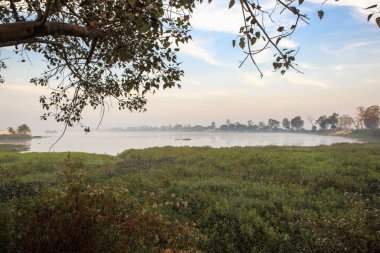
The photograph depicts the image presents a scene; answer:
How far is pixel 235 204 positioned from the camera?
43.8 feet

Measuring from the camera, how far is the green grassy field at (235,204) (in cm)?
716

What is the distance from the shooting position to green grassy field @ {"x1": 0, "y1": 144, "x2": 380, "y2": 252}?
7164mm

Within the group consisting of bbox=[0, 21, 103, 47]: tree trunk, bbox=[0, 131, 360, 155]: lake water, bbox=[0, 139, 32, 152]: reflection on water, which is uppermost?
bbox=[0, 21, 103, 47]: tree trunk

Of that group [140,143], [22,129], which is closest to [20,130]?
[22,129]

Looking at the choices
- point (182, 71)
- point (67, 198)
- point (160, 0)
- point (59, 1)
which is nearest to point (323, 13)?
point (160, 0)

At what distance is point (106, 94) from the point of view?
10930 mm

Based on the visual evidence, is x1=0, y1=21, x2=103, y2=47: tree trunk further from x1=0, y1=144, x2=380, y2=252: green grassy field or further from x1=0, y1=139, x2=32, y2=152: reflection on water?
x1=0, y1=139, x2=32, y2=152: reflection on water

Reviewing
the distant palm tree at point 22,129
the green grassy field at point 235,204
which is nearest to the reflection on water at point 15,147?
the green grassy field at point 235,204

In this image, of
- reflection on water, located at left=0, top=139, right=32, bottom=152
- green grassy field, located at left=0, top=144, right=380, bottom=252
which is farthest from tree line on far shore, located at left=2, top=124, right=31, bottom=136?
green grassy field, located at left=0, top=144, right=380, bottom=252

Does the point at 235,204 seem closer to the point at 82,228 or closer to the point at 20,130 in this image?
the point at 82,228

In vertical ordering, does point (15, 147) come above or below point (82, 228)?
below

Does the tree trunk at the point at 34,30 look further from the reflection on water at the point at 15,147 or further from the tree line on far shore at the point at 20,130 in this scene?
the tree line on far shore at the point at 20,130

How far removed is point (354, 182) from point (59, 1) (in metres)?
17.5

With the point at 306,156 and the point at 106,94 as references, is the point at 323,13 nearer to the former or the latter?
the point at 106,94
